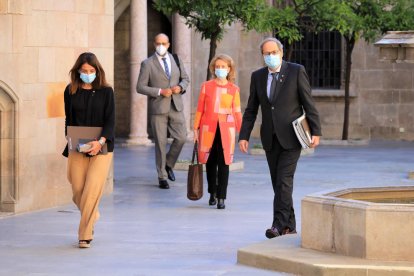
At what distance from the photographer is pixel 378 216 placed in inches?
406

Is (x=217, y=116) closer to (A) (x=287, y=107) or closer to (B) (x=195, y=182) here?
(B) (x=195, y=182)

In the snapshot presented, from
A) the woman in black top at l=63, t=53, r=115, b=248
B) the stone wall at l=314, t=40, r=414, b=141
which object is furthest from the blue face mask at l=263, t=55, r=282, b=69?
the stone wall at l=314, t=40, r=414, b=141

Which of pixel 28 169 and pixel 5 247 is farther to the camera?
pixel 28 169

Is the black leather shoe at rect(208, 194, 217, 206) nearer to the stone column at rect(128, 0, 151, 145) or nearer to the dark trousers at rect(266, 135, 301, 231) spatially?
the dark trousers at rect(266, 135, 301, 231)

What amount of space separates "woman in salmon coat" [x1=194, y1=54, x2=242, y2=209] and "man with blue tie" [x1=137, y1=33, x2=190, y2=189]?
2.32 metres

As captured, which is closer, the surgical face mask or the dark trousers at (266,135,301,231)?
the dark trousers at (266,135,301,231)

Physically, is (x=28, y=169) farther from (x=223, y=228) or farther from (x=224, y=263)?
(x=224, y=263)

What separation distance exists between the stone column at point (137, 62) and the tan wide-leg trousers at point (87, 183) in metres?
15.5

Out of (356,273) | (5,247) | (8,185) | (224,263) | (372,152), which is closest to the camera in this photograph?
(356,273)

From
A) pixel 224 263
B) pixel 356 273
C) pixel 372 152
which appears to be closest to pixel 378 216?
pixel 356 273

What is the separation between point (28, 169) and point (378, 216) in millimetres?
5651

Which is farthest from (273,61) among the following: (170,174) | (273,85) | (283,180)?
(170,174)

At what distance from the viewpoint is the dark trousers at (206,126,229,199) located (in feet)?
49.4

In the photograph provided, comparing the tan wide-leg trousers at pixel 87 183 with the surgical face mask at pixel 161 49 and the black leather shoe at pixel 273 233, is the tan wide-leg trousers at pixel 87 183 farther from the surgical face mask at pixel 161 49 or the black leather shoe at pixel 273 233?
the surgical face mask at pixel 161 49
